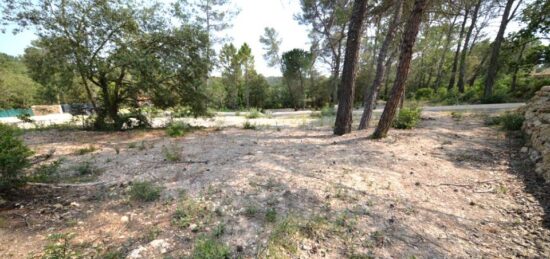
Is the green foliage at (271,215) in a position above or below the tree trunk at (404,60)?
below

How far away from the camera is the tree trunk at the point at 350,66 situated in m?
5.11

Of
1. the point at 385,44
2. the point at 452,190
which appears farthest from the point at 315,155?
the point at 385,44

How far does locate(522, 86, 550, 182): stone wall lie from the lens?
121 inches

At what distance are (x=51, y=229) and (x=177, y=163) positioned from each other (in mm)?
1841

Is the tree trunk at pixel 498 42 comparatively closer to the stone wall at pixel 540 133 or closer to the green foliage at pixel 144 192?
the stone wall at pixel 540 133

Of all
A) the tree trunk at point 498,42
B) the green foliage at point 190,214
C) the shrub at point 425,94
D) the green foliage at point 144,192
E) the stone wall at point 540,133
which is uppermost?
the tree trunk at point 498,42

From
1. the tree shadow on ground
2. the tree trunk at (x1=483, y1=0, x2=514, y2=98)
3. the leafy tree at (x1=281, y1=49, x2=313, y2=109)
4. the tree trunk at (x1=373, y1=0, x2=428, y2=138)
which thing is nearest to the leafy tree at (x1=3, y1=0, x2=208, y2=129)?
the tree trunk at (x1=373, y1=0, x2=428, y2=138)

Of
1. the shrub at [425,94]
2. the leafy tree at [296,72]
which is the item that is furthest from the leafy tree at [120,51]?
the shrub at [425,94]

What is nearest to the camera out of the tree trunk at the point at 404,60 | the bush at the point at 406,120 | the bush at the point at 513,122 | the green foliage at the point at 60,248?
the green foliage at the point at 60,248

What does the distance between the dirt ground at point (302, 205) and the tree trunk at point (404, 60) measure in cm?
74

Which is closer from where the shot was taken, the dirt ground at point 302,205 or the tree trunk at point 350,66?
the dirt ground at point 302,205

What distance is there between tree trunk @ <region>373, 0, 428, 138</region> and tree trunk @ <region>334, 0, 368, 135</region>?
33.9 inches

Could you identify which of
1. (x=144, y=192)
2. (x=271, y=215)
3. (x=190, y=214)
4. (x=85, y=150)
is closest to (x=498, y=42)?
(x=271, y=215)

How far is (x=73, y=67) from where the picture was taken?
549 cm
